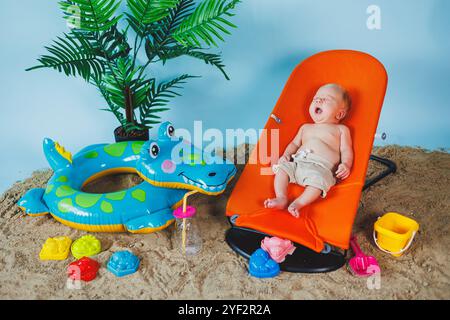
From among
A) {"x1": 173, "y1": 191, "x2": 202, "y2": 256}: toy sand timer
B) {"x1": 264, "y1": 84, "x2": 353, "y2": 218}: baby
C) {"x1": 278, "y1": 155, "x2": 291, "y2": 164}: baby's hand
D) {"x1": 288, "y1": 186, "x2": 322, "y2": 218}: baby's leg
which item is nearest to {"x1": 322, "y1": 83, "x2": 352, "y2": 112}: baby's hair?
{"x1": 264, "y1": 84, "x2": 353, "y2": 218}: baby

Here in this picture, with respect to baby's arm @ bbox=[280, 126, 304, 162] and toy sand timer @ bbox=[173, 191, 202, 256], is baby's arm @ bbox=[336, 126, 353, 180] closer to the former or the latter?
baby's arm @ bbox=[280, 126, 304, 162]

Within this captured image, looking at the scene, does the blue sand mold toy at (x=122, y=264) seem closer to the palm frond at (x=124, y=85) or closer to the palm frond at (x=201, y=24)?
the palm frond at (x=124, y=85)

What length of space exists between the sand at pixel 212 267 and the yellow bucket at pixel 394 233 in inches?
1.6

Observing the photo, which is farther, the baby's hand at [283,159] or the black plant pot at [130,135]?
the black plant pot at [130,135]

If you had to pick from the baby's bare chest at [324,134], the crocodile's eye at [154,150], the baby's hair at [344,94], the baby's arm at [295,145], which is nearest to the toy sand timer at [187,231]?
the crocodile's eye at [154,150]

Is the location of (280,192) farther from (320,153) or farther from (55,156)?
(55,156)

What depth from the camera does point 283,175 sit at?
93.2 inches

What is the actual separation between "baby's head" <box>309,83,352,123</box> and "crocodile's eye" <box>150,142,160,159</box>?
894 millimetres

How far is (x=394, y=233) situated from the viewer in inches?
82.2

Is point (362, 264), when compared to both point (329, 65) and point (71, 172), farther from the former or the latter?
point (71, 172)

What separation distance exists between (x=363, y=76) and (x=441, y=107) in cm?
124

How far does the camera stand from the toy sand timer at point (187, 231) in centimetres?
212

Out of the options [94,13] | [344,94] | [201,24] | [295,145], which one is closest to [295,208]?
[295,145]
